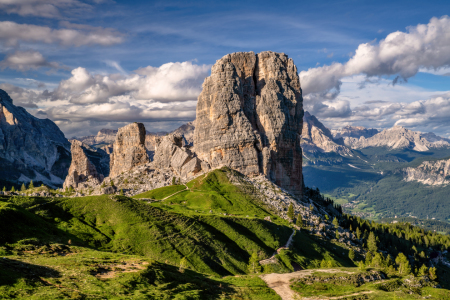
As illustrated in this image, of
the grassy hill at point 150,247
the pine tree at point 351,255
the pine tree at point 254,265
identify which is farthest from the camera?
the pine tree at point 351,255

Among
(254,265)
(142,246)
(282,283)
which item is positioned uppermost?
(142,246)

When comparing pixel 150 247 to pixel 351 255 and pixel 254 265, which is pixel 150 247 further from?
pixel 351 255

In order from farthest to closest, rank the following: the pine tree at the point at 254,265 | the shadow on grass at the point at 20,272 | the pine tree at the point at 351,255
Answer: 1. the pine tree at the point at 351,255
2. the pine tree at the point at 254,265
3. the shadow on grass at the point at 20,272

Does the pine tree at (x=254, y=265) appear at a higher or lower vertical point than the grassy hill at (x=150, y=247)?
lower

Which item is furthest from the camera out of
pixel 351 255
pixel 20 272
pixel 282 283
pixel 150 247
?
pixel 351 255

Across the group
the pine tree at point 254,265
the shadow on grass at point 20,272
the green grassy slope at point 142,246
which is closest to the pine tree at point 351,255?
the green grassy slope at point 142,246

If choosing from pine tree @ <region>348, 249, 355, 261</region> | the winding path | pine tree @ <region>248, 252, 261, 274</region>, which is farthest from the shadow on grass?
pine tree @ <region>348, 249, 355, 261</region>

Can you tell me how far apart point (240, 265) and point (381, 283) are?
4161cm

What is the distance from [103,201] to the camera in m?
121

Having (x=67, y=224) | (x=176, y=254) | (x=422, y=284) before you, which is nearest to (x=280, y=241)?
(x=176, y=254)

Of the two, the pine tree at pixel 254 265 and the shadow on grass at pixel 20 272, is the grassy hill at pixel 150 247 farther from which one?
the pine tree at pixel 254 265

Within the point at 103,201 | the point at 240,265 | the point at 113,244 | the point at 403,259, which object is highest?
the point at 103,201

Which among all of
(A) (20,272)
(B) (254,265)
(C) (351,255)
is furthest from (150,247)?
(C) (351,255)

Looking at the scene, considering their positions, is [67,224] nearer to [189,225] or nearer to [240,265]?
[189,225]
